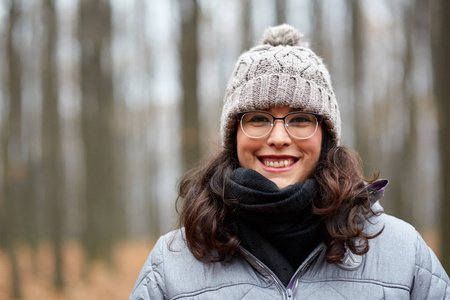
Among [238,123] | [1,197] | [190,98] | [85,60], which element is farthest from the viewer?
[1,197]

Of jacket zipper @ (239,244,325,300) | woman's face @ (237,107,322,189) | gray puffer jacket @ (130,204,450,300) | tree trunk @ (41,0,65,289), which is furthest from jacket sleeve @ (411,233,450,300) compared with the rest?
tree trunk @ (41,0,65,289)

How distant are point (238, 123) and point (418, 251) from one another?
1.06 meters

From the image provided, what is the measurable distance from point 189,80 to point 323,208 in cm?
438

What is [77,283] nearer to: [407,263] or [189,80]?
[189,80]

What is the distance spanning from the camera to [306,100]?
6.81 feet

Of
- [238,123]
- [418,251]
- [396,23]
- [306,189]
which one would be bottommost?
[418,251]

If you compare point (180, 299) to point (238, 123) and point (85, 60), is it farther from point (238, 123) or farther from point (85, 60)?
point (85, 60)

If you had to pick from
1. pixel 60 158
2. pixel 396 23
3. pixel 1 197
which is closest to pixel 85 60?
pixel 60 158

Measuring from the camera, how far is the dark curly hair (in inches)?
76.0

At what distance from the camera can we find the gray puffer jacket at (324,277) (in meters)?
1.86

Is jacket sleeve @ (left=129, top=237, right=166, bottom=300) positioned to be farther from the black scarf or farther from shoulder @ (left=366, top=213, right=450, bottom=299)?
shoulder @ (left=366, top=213, right=450, bottom=299)

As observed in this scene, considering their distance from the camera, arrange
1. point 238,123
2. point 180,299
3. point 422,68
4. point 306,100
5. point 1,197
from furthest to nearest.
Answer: point 1,197
point 422,68
point 238,123
point 306,100
point 180,299

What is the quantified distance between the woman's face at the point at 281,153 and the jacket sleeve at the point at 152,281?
643 mm

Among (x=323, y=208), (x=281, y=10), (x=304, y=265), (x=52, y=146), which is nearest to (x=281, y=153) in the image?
(x=323, y=208)
